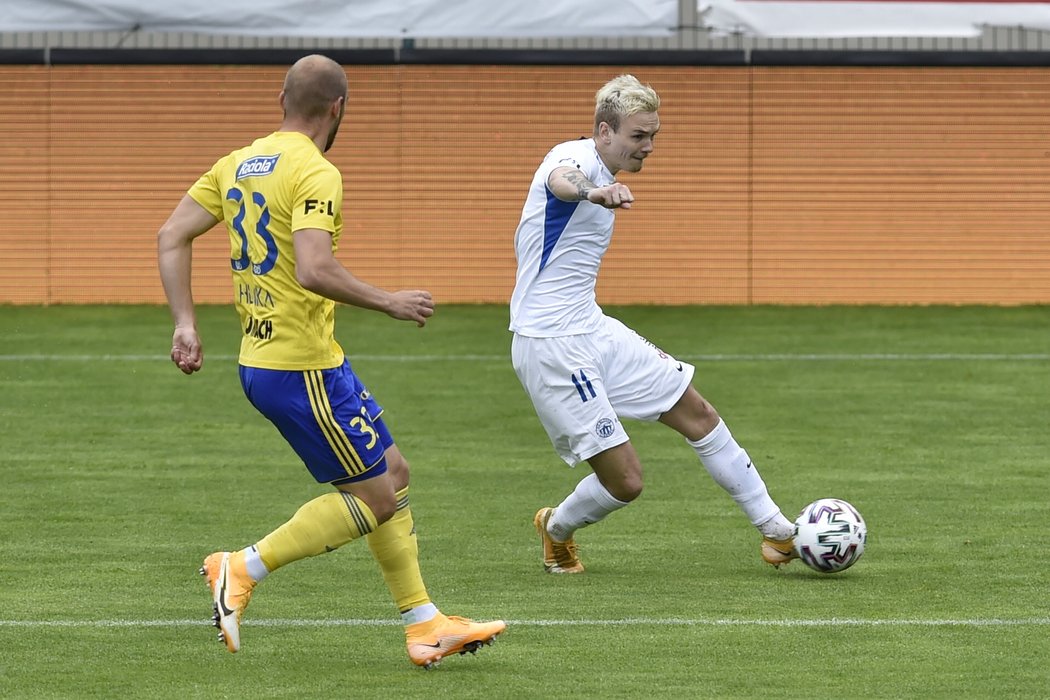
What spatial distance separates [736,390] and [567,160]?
691 cm

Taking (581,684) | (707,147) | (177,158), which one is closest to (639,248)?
(707,147)

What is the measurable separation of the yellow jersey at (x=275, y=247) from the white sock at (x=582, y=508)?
1910mm

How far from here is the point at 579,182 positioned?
6.88 meters

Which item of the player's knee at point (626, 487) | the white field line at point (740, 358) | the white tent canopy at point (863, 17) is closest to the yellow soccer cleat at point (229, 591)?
the player's knee at point (626, 487)

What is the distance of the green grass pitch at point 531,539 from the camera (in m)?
5.92

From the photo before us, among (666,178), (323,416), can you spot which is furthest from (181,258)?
(666,178)

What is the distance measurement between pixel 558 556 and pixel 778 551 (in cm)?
89

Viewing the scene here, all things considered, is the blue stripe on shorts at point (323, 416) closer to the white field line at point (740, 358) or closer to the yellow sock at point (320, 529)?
the yellow sock at point (320, 529)

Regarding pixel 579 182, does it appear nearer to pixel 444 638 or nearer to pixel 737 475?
pixel 737 475

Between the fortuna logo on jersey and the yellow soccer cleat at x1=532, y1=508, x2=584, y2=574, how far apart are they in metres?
2.43

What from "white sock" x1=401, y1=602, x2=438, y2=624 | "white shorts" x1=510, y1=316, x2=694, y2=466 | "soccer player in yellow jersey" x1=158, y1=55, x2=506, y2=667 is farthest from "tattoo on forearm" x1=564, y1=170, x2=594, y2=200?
"white sock" x1=401, y1=602, x2=438, y2=624

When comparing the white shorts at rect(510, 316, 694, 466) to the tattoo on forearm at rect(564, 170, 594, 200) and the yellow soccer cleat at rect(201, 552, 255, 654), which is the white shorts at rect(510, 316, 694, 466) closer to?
the tattoo on forearm at rect(564, 170, 594, 200)

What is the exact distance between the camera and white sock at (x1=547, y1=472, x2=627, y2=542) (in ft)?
24.7

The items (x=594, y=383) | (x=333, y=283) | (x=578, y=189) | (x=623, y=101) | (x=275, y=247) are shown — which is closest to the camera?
(x=333, y=283)
